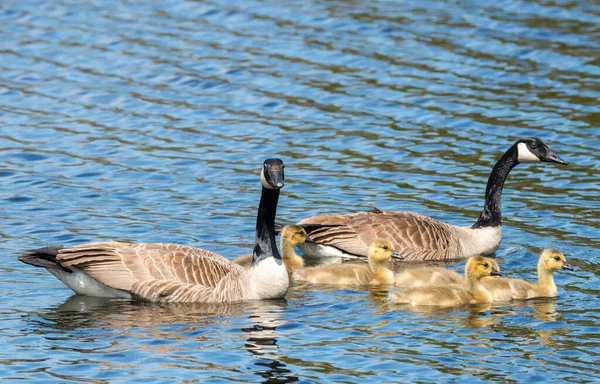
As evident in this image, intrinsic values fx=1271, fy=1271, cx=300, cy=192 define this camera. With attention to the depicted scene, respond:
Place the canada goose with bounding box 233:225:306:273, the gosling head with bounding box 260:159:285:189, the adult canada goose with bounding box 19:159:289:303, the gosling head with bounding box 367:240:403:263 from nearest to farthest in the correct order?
the gosling head with bounding box 260:159:285:189
the adult canada goose with bounding box 19:159:289:303
the gosling head with bounding box 367:240:403:263
the canada goose with bounding box 233:225:306:273

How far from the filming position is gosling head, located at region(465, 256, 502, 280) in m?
14.8

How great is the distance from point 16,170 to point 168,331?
26.4 feet

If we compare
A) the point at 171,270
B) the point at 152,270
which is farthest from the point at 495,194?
the point at 152,270

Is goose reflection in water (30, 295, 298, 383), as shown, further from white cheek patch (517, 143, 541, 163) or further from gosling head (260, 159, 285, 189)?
white cheek patch (517, 143, 541, 163)

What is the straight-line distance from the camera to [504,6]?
29.4m

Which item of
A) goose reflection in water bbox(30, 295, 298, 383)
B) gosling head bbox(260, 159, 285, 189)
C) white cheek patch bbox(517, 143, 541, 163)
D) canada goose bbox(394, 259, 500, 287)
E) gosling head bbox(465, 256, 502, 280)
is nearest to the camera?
goose reflection in water bbox(30, 295, 298, 383)

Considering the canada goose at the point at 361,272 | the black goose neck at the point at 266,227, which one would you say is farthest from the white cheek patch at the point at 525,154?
the black goose neck at the point at 266,227

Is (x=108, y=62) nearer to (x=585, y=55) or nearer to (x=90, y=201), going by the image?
(x=90, y=201)

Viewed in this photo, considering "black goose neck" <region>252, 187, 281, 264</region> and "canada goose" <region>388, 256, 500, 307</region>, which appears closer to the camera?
"canada goose" <region>388, 256, 500, 307</region>

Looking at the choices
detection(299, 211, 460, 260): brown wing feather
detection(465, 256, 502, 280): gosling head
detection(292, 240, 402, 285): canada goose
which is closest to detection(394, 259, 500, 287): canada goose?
detection(292, 240, 402, 285): canada goose

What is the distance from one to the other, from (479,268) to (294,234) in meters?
2.76

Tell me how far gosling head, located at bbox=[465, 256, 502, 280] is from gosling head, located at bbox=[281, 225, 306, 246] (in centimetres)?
257

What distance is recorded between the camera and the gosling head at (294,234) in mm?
16500

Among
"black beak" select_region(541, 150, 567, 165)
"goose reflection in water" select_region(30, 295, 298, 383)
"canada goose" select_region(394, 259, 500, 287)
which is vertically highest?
"black beak" select_region(541, 150, 567, 165)
